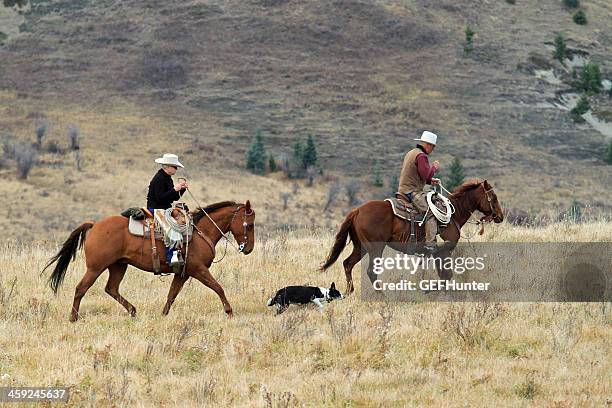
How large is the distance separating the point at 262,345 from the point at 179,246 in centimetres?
262

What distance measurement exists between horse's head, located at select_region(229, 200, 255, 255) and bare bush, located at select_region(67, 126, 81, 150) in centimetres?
4075

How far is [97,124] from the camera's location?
5541 centimetres

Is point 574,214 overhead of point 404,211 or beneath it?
beneath

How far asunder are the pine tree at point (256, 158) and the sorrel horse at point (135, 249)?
128 feet

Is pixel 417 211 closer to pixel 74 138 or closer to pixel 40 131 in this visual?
pixel 74 138

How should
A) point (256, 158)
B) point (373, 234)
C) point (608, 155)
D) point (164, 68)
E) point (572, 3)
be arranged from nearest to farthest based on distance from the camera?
point (373, 234) → point (256, 158) → point (608, 155) → point (164, 68) → point (572, 3)

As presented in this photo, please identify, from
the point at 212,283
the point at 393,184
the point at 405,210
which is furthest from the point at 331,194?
the point at 212,283

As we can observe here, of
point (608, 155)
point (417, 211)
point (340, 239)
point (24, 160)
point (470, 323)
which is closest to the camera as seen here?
point (470, 323)

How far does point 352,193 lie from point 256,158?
776 cm

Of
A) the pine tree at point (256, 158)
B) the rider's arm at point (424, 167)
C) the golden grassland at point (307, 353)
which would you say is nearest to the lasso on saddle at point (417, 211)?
the rider's arm at point (424, 167)

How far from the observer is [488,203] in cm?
1347

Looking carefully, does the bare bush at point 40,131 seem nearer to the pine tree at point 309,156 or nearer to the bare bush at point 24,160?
the bare bush at point 24,160

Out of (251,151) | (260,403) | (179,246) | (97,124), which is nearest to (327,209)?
(251,151)

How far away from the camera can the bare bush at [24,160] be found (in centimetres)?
4369
